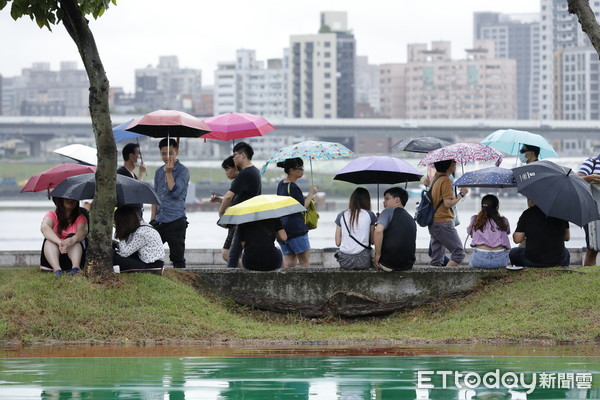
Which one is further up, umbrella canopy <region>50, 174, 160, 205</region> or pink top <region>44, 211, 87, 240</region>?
umbrella canopy <region>50, 174, 160, 205</region>

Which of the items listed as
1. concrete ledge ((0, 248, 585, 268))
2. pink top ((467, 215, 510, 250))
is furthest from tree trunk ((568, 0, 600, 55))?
concrete ledge ((0, 248, 585, 268))

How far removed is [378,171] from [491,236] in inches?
58.6

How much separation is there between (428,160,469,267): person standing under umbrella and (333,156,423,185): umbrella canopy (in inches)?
9.2

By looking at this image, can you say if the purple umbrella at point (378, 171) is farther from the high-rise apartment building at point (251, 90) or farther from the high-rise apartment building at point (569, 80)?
the high-rise apartment building at point (251, 90)

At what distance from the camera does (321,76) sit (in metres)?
172

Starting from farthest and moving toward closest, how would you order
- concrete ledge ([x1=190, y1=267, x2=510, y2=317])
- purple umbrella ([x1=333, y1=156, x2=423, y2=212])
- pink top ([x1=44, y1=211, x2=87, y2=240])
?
1. purple umbrella ([x1=333, y1=156, x2=423, y2=212])
2. concrete ledge ([x1=190, y1=267, x2=510, y2=317])
3. pink top ([x1=44, y1=211, x2=87, y2=240])

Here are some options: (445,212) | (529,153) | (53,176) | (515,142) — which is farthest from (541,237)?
(53,176)

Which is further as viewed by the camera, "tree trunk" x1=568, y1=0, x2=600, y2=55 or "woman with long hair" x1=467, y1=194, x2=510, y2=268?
"woman with long hair" x1=467, y1=194, x2=510, y2=268

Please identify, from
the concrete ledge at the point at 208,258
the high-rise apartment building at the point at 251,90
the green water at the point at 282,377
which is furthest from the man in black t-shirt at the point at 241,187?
the high-rise apartment building at the point at 251,90

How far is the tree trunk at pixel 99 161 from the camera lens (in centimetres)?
1023

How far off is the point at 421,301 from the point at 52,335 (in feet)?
11.3

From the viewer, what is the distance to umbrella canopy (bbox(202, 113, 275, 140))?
1321 centimetres

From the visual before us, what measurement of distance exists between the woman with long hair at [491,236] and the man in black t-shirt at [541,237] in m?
0.17

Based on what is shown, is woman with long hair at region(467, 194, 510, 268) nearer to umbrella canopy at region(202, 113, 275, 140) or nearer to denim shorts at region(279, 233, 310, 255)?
denim shorts at region(279, 233, 310, 255)
